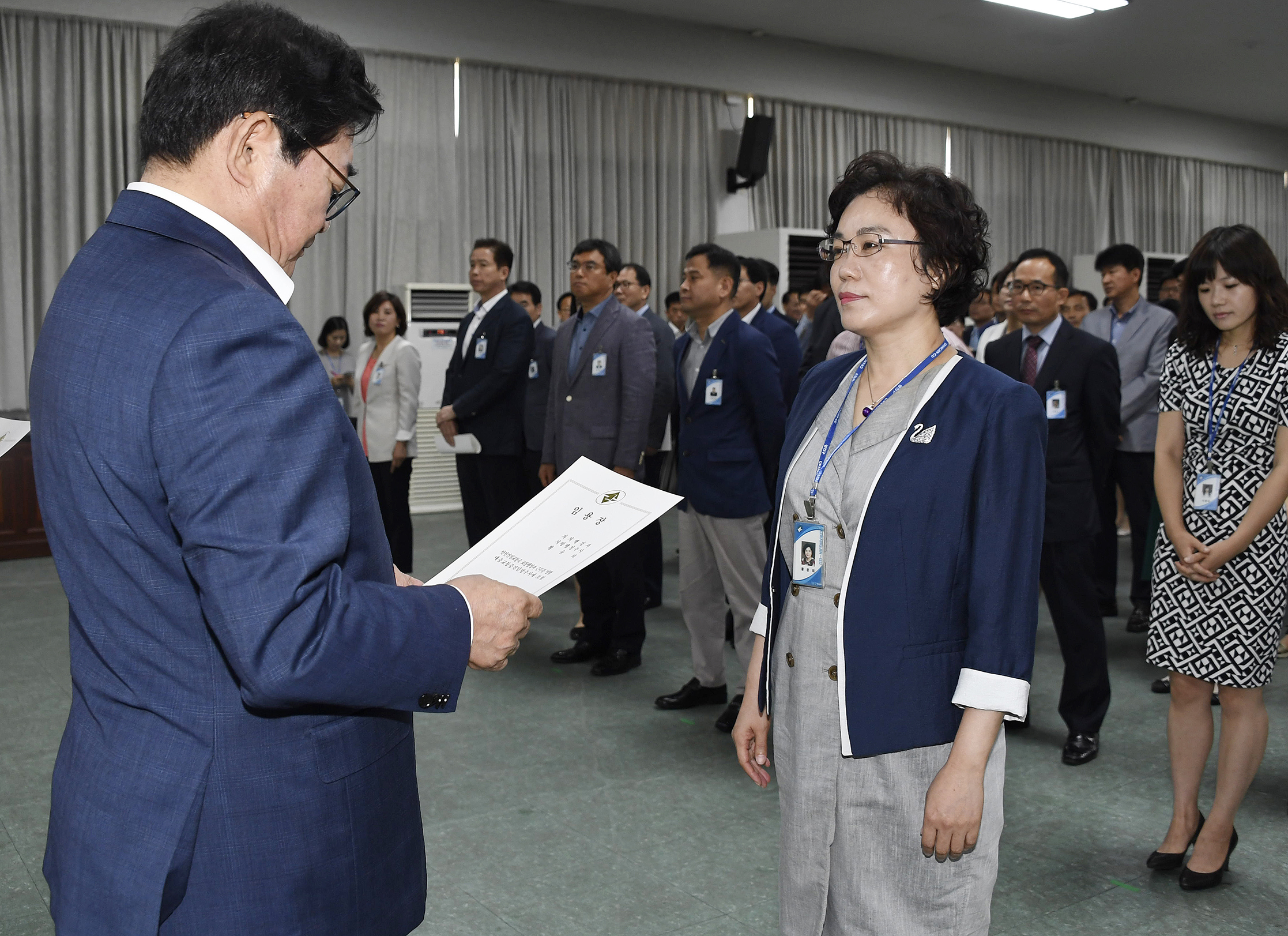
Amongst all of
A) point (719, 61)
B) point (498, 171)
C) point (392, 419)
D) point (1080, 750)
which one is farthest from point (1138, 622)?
point (719, 61)

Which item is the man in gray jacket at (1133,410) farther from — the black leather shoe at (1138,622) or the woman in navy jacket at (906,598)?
the woman in navy jacket at (906,598)

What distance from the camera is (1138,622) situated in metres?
4.96

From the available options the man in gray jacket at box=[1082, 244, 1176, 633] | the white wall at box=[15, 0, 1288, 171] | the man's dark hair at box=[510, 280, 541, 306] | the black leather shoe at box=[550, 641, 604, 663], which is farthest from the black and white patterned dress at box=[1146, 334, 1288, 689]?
the white wall at box=[15, 0, 1288, 171]

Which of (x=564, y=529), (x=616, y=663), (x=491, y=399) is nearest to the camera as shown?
(x=564, y=529)

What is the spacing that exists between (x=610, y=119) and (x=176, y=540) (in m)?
8.73

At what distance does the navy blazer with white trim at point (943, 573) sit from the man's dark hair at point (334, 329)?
23.3ft

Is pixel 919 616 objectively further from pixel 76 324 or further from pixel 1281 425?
pixel 1281 425

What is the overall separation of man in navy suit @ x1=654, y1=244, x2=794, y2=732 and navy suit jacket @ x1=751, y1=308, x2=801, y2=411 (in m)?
0.73

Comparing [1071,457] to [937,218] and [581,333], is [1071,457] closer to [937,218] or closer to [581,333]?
[581,333]

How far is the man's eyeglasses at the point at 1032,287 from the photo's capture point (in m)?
3.54

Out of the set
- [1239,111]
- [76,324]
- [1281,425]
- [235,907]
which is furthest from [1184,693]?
[1239,111]

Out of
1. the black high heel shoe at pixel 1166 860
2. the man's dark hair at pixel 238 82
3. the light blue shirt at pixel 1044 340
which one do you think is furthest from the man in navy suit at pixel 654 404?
the man's dark hair at pixel 238 82

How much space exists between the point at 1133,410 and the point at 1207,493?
279cm

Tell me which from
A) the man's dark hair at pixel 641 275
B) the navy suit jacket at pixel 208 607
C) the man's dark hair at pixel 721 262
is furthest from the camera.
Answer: the man's dark hair at pixel 641 275
